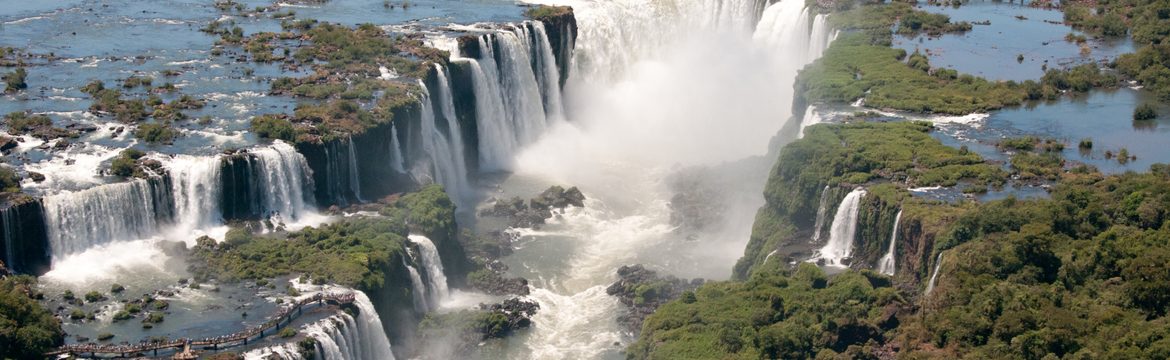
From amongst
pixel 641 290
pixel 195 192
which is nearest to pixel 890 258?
pixel 641 290

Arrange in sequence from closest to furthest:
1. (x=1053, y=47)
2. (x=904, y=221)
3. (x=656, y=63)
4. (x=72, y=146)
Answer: (x=904, y=221)
(x=72, y=146)
(x=1053, y=47)
(x=656, y=63)

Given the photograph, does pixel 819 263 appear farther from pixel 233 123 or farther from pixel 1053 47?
pixel 1053 47

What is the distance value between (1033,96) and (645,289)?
3495 centimetres

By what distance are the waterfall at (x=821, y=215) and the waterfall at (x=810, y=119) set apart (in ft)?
32.7

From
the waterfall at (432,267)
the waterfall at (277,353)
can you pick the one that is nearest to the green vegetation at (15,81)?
the waterfall at (432,267)

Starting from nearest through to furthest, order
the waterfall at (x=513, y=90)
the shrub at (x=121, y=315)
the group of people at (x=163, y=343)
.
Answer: the group of people at (x=163, y=343), the shrub at (x=121, y=315), the waterfall at (x=513, y=90)

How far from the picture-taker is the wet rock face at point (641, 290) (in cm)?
7438

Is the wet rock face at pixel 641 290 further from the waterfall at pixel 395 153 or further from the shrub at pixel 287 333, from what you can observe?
the shrub at pixel 287 333

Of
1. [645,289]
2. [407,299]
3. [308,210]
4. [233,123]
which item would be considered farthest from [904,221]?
[233,123]

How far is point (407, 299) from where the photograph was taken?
7100cm

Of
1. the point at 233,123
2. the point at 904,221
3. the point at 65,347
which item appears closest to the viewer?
the point at 65,347

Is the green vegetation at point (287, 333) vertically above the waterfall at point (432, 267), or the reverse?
the green vegetation at point (287, 333)

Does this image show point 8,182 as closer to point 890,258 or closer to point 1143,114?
point 890,258

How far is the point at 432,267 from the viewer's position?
75125mm
